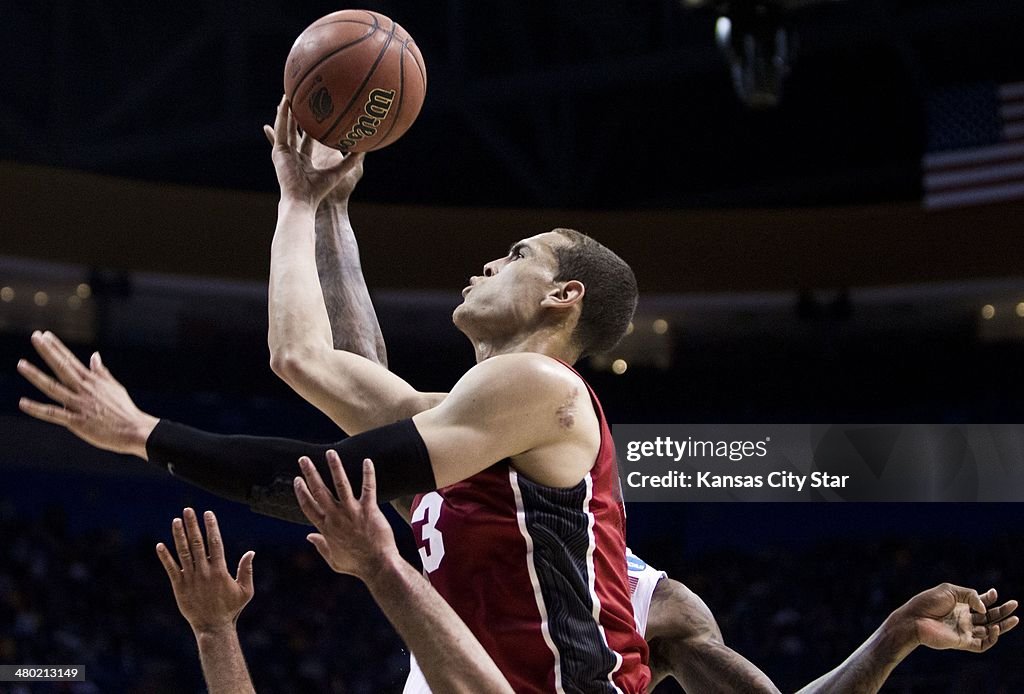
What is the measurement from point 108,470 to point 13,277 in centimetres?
225

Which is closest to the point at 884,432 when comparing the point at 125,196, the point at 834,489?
the point at 834,489

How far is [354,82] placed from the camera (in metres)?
3.13

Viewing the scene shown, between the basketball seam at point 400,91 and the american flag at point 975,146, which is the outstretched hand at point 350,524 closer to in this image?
the basketball seam at point 400,91

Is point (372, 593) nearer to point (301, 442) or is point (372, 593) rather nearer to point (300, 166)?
point (301, 442)

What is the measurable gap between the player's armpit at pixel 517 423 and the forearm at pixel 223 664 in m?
0.50

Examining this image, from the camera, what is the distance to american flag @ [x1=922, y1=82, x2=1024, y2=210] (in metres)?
10.3

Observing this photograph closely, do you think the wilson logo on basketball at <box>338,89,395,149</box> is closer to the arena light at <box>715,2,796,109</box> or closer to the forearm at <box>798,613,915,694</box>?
the forearm at <box>798,613,915,694</box>

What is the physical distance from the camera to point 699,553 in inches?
456

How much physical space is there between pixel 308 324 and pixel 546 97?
9.87 m

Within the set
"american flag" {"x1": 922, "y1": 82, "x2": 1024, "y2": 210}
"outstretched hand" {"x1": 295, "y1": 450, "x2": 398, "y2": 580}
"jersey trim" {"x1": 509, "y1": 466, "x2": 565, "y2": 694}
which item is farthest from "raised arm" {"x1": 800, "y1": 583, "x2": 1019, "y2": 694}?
"american flag" {"x1": 922, "y1": 82, "x2": 1024, "y2": 210}

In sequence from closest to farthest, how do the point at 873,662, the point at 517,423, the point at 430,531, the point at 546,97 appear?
1. the point at 517,423
2. the point at 430,531
3. the point at 873,662
4. the point at 546,97

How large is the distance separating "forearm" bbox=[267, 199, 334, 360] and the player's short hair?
0.59 m

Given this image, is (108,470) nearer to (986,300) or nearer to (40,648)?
(40,648)

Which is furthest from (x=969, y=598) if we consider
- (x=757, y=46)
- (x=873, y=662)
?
(x=757, y=46)
